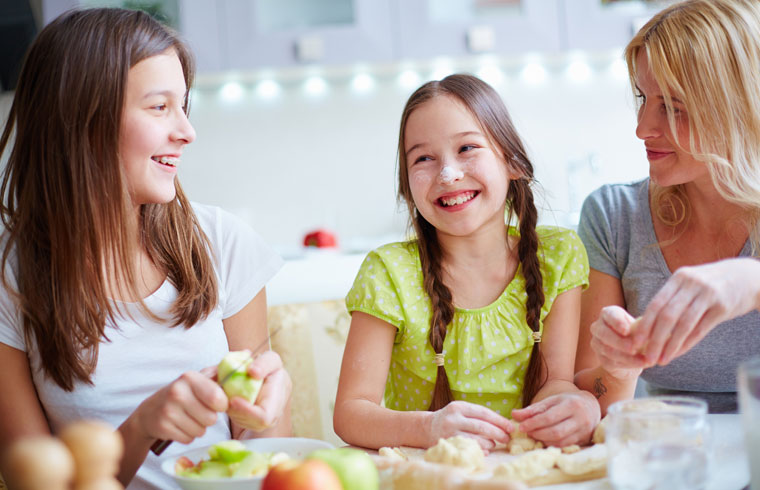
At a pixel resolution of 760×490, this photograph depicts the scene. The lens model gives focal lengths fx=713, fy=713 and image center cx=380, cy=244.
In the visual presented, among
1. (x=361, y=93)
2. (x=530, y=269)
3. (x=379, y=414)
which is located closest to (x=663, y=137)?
(x=530, y=269)

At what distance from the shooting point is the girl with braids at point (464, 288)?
1236 mm

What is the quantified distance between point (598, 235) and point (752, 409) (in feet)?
2.64

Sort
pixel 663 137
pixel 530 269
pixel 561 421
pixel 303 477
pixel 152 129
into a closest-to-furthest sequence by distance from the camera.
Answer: pixel 303 477 < pixel 561 421 < pixel 152 129 < pixel 663 137 < pixel 530 269

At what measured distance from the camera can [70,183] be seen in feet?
3.46

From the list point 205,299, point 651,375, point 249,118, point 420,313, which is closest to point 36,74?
point 205,299

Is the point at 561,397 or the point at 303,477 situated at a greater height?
the point at 303,477

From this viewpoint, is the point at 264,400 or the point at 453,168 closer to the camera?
the point at 264,400

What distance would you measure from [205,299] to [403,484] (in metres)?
0.62

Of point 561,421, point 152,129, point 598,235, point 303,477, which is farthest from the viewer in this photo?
point 598,235

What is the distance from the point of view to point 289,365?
148 centimetres

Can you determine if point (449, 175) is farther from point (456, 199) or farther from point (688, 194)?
point (688, 194)

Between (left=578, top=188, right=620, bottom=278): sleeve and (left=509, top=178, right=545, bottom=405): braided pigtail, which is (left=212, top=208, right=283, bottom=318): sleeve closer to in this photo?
(left=509, top=178, right=545, bottom=405): braided pigtail

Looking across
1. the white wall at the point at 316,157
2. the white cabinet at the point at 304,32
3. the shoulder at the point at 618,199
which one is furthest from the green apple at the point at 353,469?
the white wall at the point at 316,157

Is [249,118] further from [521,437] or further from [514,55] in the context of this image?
[521,437]
